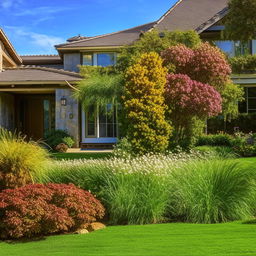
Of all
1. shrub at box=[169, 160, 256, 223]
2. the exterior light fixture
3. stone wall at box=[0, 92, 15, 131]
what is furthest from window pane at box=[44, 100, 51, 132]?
shrub at box=[169, 160, 256, 223]

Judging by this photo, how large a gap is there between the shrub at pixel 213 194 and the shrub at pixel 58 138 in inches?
544

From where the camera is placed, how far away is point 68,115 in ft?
75.8

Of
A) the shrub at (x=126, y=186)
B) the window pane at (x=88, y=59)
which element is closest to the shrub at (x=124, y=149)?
the shrub at (x=126, y=186)

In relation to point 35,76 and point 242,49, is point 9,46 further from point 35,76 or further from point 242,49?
point 242,49

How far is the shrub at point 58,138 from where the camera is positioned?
21.8 meters

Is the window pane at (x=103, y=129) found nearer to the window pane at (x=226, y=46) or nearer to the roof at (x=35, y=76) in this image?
the roof at (x=35, y=76)

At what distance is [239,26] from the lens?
14266 millimetres

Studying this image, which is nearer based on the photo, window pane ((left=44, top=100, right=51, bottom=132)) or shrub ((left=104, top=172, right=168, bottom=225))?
shrub ((left=104, top=172, right=168, bottom=225))

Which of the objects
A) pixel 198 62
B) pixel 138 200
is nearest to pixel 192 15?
pixel 198 62

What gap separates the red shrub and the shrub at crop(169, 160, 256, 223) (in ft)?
5.06

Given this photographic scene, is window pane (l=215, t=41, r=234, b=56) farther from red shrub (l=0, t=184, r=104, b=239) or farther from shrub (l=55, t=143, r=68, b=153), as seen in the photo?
red shrub (l=0, t=184, r=104, b=239)

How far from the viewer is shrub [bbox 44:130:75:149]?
21797 millimetres

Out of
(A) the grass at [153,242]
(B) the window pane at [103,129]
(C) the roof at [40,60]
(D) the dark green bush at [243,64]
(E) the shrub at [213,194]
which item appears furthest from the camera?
(C) the roof at [40,60]

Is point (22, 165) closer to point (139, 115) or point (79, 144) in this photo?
point (139, 115)
